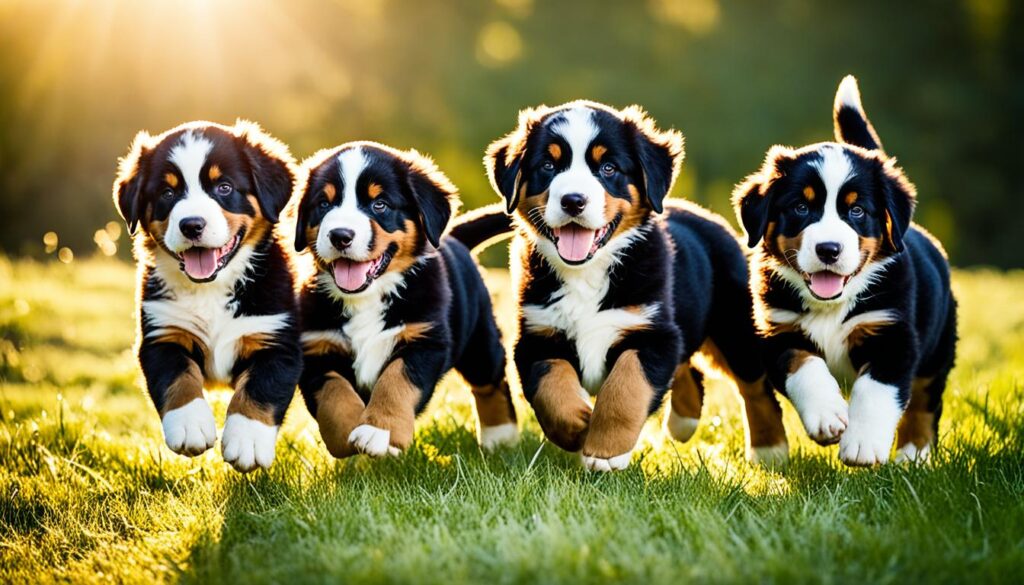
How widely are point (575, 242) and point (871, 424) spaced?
3.80 ft

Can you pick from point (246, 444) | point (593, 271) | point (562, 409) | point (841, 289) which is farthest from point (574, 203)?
point (246, 444)

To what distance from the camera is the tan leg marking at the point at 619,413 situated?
3.72 meters

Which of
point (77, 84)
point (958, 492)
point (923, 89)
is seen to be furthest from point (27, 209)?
point (923, 89)

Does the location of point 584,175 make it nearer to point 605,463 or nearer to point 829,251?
point 829,251

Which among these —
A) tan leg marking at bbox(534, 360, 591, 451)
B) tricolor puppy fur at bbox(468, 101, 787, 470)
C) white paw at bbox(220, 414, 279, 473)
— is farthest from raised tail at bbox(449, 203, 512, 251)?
white paw at bbox(220, 414, 279, 473)

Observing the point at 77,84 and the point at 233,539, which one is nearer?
the point at 233,539

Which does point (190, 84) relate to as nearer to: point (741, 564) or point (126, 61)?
point (126, 61)

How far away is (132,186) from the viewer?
12.5 ft

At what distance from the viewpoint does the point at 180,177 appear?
3727mm

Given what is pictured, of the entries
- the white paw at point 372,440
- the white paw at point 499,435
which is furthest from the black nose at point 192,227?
the white paw at point 499,435

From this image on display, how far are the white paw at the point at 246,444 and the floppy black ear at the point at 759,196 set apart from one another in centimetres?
180

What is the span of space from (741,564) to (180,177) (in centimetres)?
219

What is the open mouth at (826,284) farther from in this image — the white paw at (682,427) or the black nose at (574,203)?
the white paw at (682,427)

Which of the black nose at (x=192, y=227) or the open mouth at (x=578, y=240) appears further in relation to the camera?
the open mouth at (x=578, y=240)
